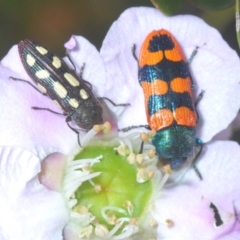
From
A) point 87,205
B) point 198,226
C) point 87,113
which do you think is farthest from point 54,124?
point 198,226

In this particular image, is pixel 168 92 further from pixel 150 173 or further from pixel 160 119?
pixel 150 173

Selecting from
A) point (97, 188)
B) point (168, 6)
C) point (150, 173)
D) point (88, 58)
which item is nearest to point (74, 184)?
point (97, 188)

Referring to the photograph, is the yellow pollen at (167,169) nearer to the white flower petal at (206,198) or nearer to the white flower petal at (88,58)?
the white flower petal at (206,198)

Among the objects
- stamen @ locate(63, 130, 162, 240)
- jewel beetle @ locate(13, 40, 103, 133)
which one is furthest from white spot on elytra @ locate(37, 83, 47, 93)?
stamen @ locate(63, 130, 162, 240)

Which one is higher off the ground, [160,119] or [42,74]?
[42,74]

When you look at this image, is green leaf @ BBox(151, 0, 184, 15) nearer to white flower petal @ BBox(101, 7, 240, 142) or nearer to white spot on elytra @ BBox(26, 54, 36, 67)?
white flower petal @ BBox(101, 7, 240, 142)

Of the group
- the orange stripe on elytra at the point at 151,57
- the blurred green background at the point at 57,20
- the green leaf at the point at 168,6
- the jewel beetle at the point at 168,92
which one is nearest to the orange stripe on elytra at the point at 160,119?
the jewel beetle at the point at 168,92
